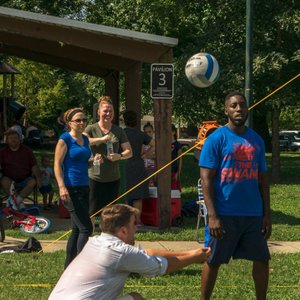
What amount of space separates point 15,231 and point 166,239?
213 centimetres

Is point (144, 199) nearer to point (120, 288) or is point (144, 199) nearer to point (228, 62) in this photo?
point (120, 288)

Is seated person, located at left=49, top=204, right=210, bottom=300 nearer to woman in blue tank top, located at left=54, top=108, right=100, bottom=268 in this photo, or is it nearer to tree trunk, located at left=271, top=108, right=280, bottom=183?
woman in blue tank top, located at left=54, top=108, right=100, bottom=268

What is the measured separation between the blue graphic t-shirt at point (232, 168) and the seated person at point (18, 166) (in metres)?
5.99

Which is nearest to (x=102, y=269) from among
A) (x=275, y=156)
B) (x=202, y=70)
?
(x=202, y=70)

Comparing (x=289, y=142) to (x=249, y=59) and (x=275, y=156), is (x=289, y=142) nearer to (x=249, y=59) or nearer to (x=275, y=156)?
(x=275, y=156)

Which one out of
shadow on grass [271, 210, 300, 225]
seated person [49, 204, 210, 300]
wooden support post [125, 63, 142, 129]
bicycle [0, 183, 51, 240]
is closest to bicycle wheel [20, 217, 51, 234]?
bicycle [0, 183, 51, 240]

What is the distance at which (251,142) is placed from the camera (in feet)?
19.5

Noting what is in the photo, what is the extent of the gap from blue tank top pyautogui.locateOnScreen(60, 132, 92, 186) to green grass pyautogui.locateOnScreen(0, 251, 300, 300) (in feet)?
3.26

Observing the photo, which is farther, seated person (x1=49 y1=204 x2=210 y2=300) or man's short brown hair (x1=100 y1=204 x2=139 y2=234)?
man's short brown hair (x1=100 y1=204 x2=139 y2=234)

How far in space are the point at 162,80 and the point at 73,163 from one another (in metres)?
3.81

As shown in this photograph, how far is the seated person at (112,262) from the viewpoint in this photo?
4.04 metres

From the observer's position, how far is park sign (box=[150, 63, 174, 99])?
1068 cm

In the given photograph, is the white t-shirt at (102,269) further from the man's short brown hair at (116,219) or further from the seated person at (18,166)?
the seated person at (18,166)

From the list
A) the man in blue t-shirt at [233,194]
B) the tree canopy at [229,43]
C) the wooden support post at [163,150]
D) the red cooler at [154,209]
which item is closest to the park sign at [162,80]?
the wooden support post at [163,150]
